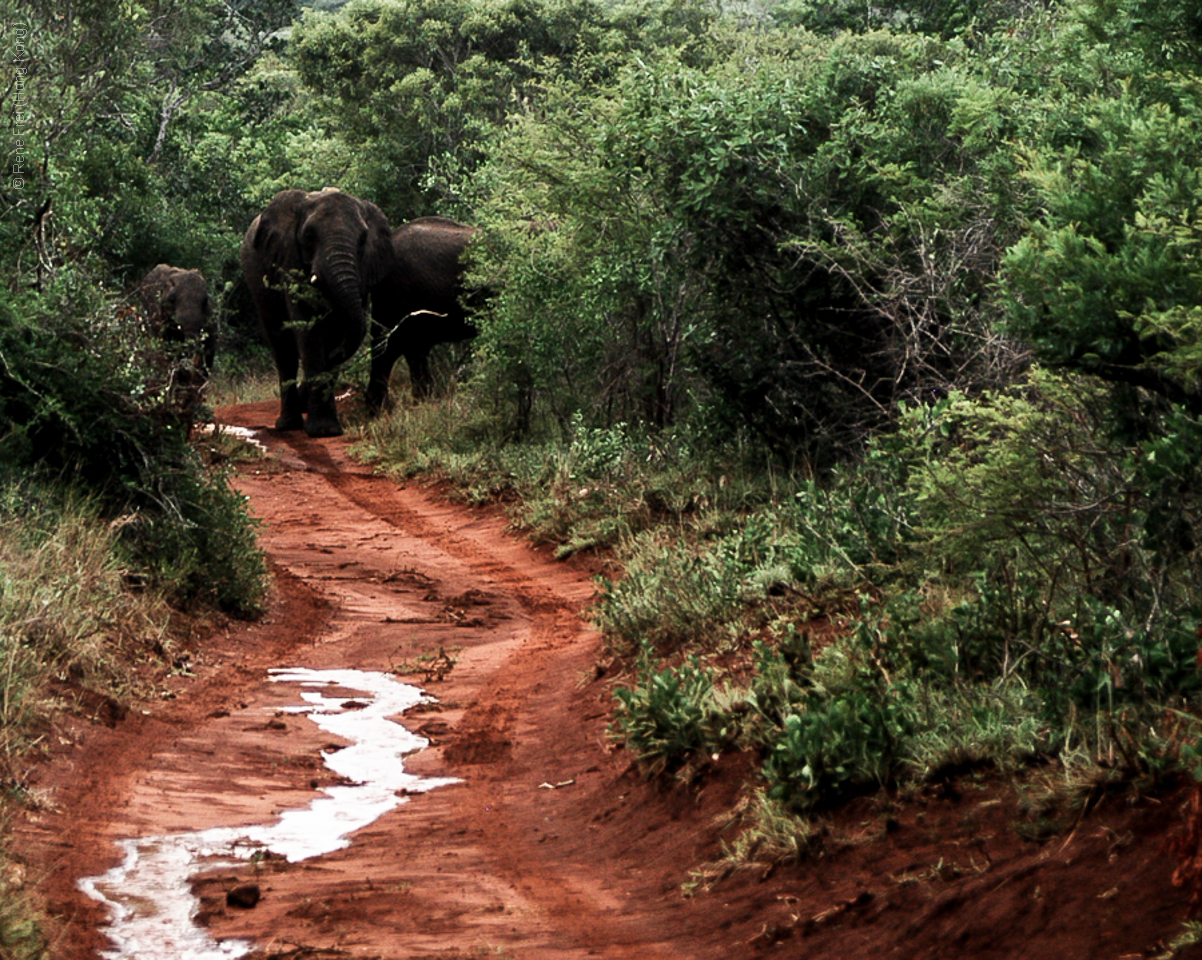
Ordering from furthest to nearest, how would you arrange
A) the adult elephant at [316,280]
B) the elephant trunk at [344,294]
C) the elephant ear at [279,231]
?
the elephant ear at [279,231] < the adult elephant at [316,280] < the elephant trunk at [344,294]

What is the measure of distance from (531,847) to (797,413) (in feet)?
21.5

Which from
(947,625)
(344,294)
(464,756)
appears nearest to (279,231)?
(344,294)

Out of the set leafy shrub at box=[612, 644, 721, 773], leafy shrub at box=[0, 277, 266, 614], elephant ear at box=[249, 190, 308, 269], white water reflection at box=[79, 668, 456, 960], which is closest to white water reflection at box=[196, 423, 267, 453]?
elephant ear at box=[249, 190, 308, 269]

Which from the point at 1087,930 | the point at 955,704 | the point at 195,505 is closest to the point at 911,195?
the point at 195,505

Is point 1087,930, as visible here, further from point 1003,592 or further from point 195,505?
point 195,505

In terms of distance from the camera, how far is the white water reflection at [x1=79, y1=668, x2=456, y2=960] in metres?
5.04

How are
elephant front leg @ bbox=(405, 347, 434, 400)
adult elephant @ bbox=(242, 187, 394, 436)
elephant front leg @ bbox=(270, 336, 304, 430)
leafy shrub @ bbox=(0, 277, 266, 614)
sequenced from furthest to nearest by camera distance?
elephant front leg @ bbox=(405, 347, 434, 400) → elephant front leg @ bbox=(270, 336, 304, 430) → adult elephant @ bbox=(242, 187, 394, 436) → leafy shrub @ bbox=(0, 277, 266, 614)

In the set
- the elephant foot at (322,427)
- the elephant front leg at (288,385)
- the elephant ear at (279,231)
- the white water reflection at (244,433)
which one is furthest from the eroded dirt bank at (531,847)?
the elephant ear at (279,231)

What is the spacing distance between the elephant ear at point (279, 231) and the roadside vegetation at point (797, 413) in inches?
72.0

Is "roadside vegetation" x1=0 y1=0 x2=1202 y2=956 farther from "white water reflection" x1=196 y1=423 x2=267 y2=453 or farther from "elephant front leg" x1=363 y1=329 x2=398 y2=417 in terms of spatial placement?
"white water reflection" x1=196 y1=423 x2=267 y2=453

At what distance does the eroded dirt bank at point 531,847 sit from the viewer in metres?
4.55

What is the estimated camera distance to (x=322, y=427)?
65.9ft

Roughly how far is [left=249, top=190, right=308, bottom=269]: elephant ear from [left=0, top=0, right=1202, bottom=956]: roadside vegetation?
183 cm

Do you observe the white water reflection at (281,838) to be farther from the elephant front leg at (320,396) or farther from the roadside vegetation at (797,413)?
the elephant front leg at (320,396)
